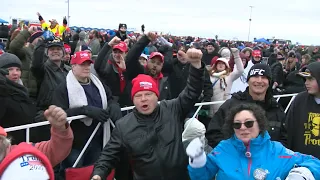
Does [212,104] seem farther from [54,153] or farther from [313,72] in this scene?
[54,153]

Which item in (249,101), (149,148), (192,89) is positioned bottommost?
(149,148)

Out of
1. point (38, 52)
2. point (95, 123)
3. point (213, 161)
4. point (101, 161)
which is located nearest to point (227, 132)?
point (213, 161)

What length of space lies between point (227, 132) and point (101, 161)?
112 cm

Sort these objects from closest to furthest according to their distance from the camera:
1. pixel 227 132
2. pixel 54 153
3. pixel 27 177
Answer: pixel 27 177 < pixel 54 153 < pixel 227 132

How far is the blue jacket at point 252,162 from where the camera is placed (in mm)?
2631

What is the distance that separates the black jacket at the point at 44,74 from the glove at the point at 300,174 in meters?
3.07

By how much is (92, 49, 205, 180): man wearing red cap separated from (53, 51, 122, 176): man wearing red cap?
828mm

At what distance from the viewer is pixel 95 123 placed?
158 inches

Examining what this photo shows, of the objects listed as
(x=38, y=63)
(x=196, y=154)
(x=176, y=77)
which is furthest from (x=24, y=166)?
(x=176, y=77)

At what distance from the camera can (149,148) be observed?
118 inches

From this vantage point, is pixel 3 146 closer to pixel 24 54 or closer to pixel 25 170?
pixel 25 170

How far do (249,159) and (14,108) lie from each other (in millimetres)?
2349

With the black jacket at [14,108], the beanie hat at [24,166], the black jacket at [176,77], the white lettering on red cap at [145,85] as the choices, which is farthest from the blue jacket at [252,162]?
the black jacket at [176,77]

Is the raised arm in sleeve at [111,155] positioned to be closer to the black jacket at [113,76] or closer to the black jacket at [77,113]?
the black jacket at [77,113]
